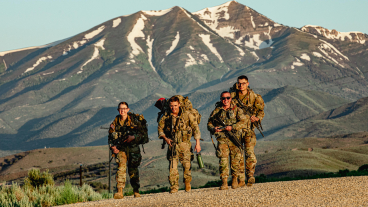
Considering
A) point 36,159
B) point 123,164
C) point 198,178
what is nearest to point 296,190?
point 123,164

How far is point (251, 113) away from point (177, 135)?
2024mm

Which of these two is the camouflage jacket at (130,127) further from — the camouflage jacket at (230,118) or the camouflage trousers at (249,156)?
the camouflage trousers at (249,156)

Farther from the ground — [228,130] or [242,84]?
[242,84]

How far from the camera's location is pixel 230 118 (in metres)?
11.3

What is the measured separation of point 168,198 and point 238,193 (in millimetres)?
1618

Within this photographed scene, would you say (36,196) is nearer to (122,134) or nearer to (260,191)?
(122,134)

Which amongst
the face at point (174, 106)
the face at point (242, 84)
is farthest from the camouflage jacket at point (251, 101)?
the face at point (174, 106)

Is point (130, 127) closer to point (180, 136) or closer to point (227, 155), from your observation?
point (180, 136)

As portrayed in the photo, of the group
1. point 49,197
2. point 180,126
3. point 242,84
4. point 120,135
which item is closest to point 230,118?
point 242,84

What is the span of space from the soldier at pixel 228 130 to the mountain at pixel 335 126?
384ft

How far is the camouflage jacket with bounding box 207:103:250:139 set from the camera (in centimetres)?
1121

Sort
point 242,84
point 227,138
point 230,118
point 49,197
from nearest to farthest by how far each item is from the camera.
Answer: point 227,138 < point 230,118 < point 242,84 < point 49,197

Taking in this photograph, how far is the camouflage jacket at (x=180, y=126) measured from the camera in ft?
37.1

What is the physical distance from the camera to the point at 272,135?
14162 centimetres
